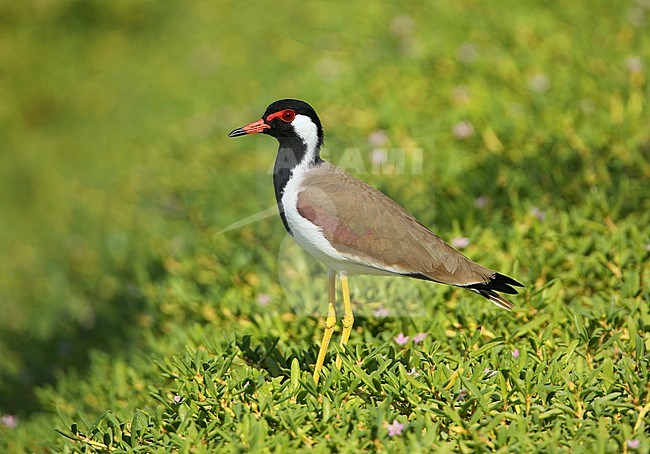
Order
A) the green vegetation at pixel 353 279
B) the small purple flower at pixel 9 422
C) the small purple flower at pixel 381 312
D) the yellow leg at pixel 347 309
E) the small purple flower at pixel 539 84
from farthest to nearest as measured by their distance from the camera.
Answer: the small purple flower at pixel 539 84 → the small purple flower at pixel 9 422 → the small purple flower at pixel 381 312 → the yellow leg at pixel 347 309 → the green vegetation at pixel 353 279

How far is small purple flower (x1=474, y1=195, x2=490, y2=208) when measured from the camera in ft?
15.7

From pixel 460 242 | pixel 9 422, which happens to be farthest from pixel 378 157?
pixel 9 422

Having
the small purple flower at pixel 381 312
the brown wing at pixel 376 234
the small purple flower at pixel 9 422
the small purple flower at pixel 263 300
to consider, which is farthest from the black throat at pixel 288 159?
the small purple flower at pixel 9 422

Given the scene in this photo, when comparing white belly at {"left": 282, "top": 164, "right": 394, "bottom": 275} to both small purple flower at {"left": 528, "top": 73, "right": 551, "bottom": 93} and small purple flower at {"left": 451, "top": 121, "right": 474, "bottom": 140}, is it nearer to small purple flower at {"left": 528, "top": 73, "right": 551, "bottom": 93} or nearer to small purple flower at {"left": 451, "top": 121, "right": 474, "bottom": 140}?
small purple flower at {"left": 451, "top": 121, "right": 474, "bottom": 140}

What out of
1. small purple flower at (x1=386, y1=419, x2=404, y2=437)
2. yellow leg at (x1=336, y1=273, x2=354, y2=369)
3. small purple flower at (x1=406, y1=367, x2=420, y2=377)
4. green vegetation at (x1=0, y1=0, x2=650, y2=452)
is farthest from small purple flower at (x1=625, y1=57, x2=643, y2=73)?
small purple flower at (x1=386, y1=419, x2=404, y2=437)

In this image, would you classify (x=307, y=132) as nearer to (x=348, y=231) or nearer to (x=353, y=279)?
(x=348, y=231)

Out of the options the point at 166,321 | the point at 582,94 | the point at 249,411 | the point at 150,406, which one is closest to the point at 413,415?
the point at 249,411

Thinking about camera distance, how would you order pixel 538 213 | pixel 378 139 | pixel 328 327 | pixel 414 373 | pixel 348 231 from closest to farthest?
1. pixel 414 373
2. pixel 348 231
3. pixel 328 327
4. pixel 538 213
5. pixel 378 139

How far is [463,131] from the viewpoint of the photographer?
5621 millimetres

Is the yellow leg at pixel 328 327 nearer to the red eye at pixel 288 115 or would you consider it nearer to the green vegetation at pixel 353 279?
the green vegetation at pixel 353 279

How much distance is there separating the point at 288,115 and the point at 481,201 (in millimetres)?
1700

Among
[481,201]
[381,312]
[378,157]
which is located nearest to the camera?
[381,312]

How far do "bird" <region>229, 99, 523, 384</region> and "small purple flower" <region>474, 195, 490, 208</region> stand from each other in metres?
1.37

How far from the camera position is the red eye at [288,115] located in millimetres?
3539
